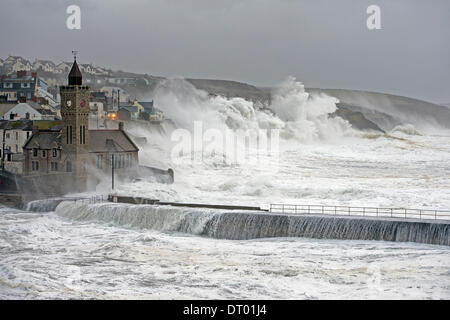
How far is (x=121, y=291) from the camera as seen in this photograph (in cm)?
2302

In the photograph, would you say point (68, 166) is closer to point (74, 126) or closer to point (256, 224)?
point (74, 126)

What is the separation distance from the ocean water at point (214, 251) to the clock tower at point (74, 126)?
7.50 ft

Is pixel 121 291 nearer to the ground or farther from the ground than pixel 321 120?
nearer to the ground

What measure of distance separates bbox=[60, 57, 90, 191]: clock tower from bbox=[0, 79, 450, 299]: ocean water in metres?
2.29

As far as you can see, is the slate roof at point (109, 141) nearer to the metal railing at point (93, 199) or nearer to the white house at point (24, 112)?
the metal railing at point (93, 199)

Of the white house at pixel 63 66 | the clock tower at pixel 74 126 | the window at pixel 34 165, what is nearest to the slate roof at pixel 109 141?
the clock tower at pixel 74 126

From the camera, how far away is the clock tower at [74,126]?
44.4 m

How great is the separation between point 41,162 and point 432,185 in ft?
82.3

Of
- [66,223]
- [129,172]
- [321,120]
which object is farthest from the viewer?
[321,120]

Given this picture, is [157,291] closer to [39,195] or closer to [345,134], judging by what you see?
[39,195]

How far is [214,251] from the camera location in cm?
2838

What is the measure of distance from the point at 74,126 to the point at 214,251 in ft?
63.2

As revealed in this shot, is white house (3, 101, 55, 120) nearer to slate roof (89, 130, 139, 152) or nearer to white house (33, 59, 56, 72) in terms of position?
slate roof (89, 130, 139, 152)
